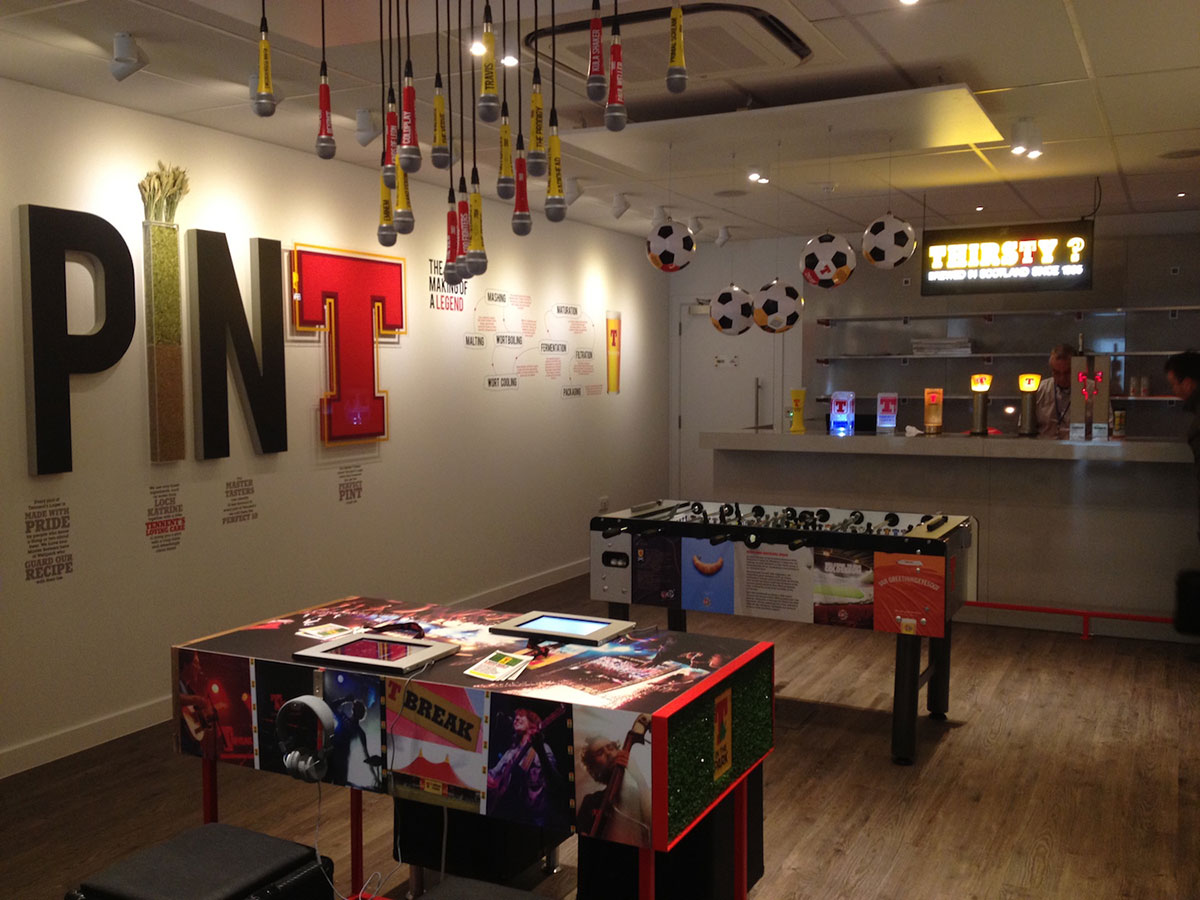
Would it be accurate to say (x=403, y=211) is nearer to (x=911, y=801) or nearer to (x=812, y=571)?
(x=812, y=571)

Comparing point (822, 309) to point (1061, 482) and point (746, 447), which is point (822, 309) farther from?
point (1061, 482)

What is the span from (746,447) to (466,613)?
12.9ft

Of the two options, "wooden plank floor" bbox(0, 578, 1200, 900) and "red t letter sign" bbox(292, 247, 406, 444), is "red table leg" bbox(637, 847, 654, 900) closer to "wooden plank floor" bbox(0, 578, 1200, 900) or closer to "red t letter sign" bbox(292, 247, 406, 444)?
"wooden plank floor" bbox(0, 578, 1200, 900)

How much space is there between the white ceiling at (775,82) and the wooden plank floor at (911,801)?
2.81 m

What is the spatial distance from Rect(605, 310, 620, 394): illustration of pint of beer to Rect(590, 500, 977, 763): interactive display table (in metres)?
3.53

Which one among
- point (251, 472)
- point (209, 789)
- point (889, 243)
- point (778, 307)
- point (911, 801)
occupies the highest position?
point (889, 243)

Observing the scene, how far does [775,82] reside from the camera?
458 centimetres

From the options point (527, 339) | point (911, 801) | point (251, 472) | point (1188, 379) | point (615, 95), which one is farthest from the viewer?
point (527, 339)

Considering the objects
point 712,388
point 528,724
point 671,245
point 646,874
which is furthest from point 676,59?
point 712,388

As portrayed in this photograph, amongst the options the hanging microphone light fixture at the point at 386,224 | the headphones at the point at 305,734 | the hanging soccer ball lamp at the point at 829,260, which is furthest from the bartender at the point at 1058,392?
the headphones at the point at 305,734

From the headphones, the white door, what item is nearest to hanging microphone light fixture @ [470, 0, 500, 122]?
the headphones

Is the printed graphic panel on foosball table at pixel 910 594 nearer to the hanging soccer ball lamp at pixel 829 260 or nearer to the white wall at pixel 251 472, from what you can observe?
the hanging soccer ball lamp at pixel 829 260

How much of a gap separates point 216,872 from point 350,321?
12.9 ft

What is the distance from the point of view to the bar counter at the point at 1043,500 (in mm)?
6156
